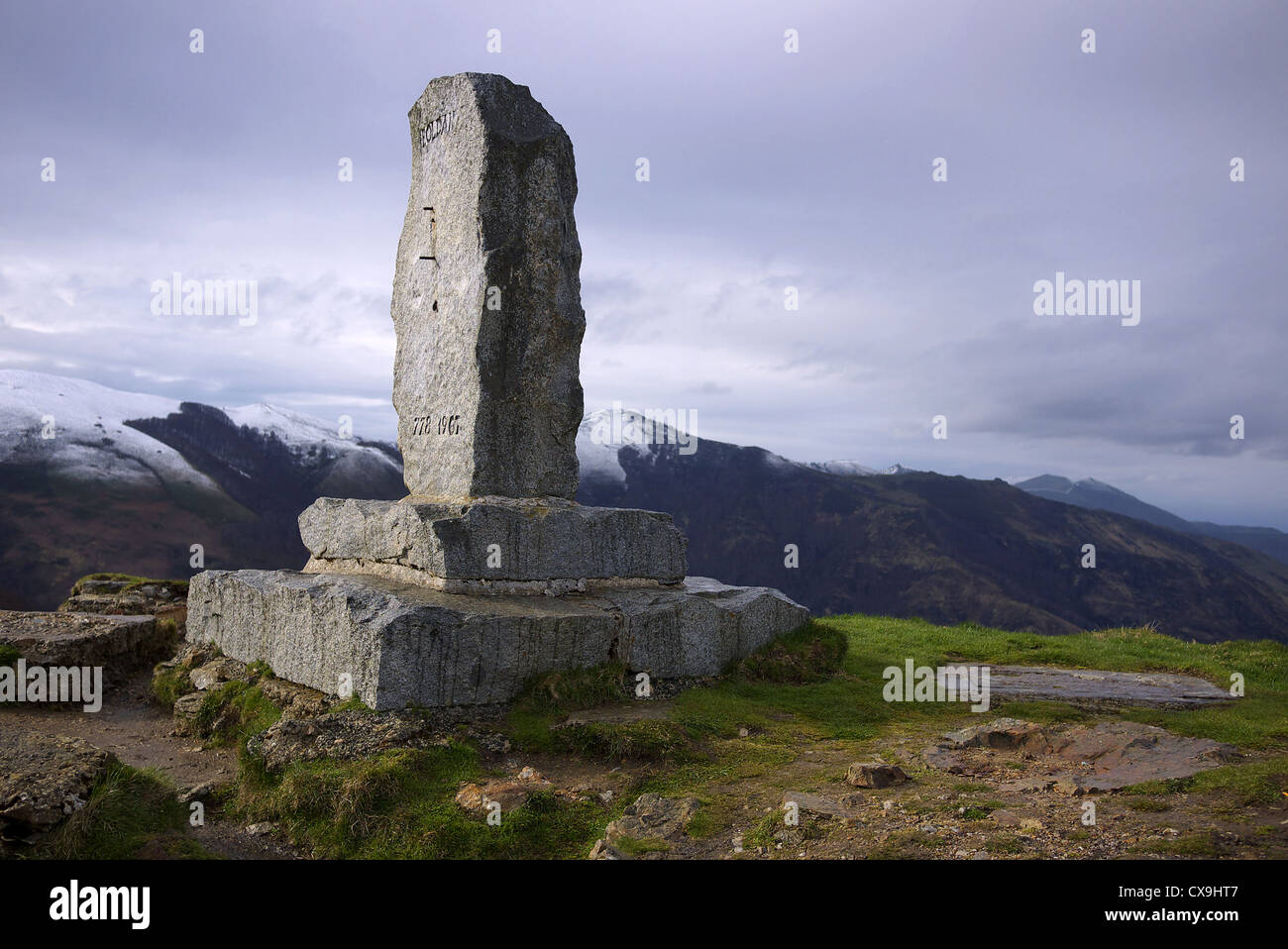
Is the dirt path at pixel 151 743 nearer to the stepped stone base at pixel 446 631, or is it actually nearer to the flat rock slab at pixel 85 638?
the flat rock slab at pixel 85 638

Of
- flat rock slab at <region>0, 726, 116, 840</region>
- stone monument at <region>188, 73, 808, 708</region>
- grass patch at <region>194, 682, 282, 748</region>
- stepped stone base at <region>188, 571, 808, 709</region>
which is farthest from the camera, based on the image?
stone monument at <region>188, 73, 808, 708</region>

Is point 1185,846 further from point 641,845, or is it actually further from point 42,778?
point 42,778

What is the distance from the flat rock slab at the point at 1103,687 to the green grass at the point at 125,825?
7757mm

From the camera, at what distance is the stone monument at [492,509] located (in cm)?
782

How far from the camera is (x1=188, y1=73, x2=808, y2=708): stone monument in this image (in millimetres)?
7824

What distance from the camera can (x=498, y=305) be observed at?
28.9ft

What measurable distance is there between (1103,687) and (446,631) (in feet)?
24.2

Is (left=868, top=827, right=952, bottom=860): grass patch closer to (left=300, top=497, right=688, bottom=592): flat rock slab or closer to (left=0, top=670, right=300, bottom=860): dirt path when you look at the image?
(left=0, top=670, right=300, bottom=860): dirt path

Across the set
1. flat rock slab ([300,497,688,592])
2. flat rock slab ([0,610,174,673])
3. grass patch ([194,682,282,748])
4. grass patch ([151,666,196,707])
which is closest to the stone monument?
flat rock slab ([300,497,688,592])

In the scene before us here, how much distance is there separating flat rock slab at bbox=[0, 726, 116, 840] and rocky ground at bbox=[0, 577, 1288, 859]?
0.02m

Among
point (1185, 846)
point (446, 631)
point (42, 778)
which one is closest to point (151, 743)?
point (42, 778)

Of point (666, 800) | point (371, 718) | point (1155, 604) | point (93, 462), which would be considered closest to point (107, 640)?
point (371, 718)

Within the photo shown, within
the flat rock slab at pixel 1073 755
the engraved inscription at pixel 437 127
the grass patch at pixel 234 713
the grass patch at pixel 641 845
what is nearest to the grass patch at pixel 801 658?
the flat rock slab at pixel 1073 755

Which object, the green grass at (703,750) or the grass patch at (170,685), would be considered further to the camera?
the grass patch at (170,685)
